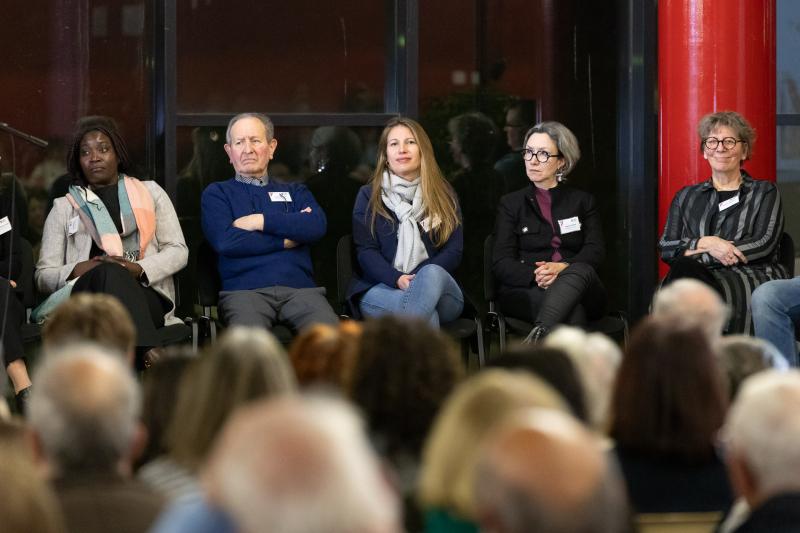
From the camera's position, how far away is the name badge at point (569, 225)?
20.7 feet

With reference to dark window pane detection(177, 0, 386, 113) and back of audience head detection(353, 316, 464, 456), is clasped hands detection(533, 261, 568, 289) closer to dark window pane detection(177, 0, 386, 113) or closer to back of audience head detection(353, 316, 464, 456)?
dark window pane detection(177, 0, 386, 113)

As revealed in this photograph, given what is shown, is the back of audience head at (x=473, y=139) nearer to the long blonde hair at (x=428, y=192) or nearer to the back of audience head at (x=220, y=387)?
the long blonde hair at (x=428, y=192)

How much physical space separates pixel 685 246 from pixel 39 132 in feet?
10.6

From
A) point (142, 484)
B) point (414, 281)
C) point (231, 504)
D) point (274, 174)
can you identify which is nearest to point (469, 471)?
point (142, 484)

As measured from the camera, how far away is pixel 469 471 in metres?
2.06

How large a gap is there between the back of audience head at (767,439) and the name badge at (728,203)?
4148 millimetres

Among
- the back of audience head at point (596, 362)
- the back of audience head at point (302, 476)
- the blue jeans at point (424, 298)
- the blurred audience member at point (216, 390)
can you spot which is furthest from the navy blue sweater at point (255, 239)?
the back of audience head at point (302, 476)

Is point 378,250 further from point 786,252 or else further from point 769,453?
point 769,453

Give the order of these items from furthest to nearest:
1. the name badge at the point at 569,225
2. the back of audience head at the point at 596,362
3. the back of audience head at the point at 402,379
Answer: the name badge at the point at 569,225 → the back of audience head at the point at 596,362 → the back of audience head at the point at 402,379

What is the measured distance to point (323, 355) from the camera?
334 centimetres

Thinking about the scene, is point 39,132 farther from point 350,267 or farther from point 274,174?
point 350,267

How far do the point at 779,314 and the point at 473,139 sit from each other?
6.67 feet

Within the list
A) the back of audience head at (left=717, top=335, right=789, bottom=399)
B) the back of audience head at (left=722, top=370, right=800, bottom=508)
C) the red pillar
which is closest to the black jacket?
the red pillar

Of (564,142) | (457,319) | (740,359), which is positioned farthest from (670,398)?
(564,142)
